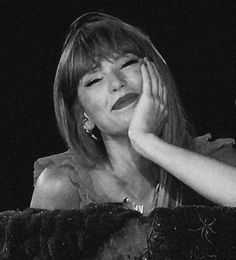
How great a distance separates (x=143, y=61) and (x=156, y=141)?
14.4 inches

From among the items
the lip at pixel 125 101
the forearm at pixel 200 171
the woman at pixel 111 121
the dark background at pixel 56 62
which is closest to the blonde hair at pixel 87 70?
the woman at pixel 111 121

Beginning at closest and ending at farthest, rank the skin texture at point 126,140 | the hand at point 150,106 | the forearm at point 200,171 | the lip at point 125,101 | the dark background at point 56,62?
the forearm at point 200,171 < the skin texture at point 126,140 < the hand at point 150,106 < the lip at point 125,101 < the dark background at point 56,62

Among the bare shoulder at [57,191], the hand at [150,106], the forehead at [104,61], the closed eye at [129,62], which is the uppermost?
the forehead at [104,61]

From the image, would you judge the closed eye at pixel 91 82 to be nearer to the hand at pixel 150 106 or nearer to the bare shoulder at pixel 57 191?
the hand at pixel 150 106

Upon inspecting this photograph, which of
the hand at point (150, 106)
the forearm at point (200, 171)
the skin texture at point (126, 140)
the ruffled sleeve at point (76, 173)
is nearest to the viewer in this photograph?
the forearm at point (200, 171)

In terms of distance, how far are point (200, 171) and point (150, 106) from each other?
1.04 ft

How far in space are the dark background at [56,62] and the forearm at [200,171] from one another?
0.94 m

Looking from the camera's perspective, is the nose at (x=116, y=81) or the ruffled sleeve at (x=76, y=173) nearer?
the nose at (x=116, y=81)

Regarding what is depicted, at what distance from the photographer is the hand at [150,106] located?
132 cm

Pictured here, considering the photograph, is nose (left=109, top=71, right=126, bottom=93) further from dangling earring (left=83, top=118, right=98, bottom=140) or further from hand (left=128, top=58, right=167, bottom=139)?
dangling earring (left=83, top=118, right=98, bottom=140)

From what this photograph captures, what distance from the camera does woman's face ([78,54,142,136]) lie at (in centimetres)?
142

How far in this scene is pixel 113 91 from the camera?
1419 mm

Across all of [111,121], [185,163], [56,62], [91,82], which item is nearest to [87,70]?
[91,82]

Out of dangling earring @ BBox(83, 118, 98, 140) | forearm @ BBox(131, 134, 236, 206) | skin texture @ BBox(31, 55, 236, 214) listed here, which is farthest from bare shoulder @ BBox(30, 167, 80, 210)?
forearm @ BBox(131, 134, 236, 206)
